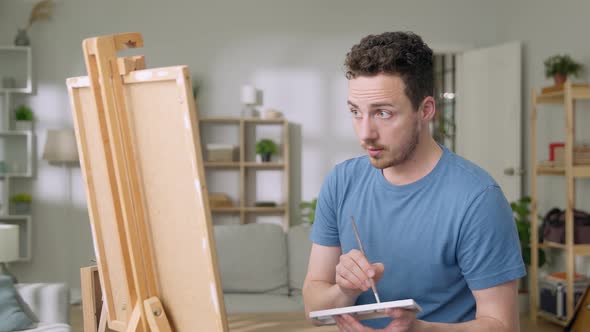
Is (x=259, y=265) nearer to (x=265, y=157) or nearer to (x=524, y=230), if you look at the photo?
(x=265, y=157)

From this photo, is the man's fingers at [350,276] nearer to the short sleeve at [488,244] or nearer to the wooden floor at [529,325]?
the short sleeve at [488,244]

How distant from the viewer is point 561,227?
16.8 ft

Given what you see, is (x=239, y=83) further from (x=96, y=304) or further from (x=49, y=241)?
(x=96, y=304)

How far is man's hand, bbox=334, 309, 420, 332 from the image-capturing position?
4.37 ft

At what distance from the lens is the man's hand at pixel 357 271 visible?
1424 mm

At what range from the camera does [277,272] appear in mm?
4781

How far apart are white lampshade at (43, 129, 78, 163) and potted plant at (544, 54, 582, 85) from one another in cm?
398

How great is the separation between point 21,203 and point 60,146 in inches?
25.9

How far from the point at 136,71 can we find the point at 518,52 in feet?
17.4

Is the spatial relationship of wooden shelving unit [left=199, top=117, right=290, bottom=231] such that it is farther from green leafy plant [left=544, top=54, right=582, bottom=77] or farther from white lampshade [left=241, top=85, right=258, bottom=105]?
green leafy plant [left=544, top=54, right=582, bottom=77]

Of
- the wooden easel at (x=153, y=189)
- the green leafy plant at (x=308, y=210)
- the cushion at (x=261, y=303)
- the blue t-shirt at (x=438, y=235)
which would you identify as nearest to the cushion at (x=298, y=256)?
the cushion at (x=261, y=303)

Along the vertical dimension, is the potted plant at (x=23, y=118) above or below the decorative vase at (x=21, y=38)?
below

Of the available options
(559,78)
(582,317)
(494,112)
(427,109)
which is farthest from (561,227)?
(427,109)

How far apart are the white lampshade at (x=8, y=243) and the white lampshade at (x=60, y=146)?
6.78 feet
